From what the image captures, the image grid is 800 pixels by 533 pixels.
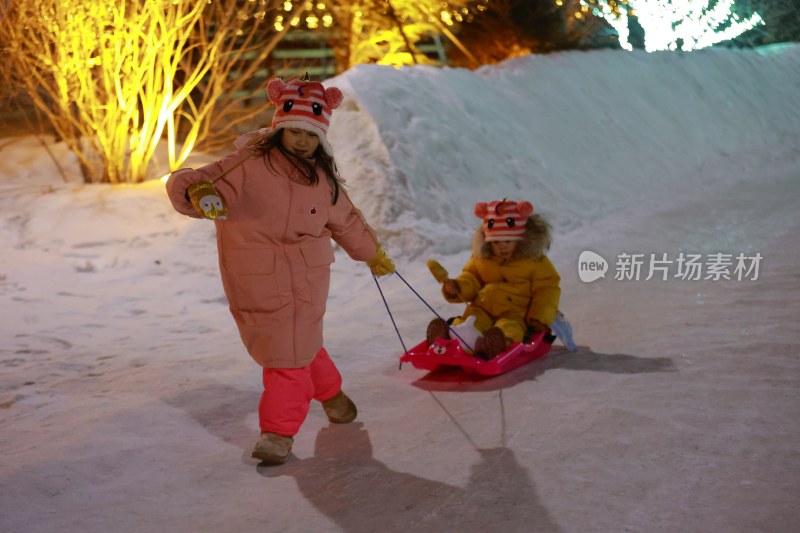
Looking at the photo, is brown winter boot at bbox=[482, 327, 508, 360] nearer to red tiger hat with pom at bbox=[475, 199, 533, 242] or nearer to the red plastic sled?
the red plastic sled

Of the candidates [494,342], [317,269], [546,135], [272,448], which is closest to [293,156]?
[317,269]

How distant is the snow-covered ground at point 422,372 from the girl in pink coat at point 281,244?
0.33 metres

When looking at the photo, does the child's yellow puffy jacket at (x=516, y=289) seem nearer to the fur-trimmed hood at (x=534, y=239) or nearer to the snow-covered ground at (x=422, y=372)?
the fur-trimmed hood at (x=534, y=239)

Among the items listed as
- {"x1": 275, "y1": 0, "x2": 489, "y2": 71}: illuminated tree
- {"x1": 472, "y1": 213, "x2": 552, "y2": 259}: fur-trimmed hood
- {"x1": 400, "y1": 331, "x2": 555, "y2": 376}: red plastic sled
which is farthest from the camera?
{"x1": 275, "y1": 0, "x2": 489, "y2": 71}: illuminated tree

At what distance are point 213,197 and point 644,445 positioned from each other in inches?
72.0

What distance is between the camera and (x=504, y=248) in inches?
195

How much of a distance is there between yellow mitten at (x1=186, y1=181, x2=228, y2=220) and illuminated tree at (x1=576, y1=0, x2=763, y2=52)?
12.9m

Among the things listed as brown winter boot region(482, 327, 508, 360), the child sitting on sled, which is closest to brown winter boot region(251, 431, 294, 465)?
brown winter boot region(482, 327, 508, 360)

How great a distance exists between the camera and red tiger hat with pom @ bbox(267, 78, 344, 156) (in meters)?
3.47

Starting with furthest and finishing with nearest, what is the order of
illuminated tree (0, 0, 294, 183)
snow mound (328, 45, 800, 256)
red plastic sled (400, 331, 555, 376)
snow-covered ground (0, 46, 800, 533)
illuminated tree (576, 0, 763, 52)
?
illuminated tree (576, 0, 763, 52) → snow mound (328, 45, 800, 256) → illuminated tree (0, 0, 294, 183) → red plastic sled (400, 331, 555, 376) → snow-covered ground (0, 46, 800, 533)

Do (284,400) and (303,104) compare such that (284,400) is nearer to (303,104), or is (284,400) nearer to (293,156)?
(293,156)

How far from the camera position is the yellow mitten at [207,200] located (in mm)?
3104
